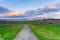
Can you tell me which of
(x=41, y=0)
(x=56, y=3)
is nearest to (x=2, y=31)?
(x=41, y=0)

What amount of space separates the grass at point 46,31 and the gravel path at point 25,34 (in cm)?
6

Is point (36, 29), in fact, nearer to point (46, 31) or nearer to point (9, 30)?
point (46, 31)

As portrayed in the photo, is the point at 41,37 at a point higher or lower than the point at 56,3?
lower

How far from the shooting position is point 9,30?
7.13ft

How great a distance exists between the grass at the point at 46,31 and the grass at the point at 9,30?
0.78ft

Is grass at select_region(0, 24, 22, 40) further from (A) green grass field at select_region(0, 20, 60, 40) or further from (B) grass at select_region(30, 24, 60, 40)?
(B) grass at select_region(30, 24, 60, 40)

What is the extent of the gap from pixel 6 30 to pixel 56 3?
0.90 m

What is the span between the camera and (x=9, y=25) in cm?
218

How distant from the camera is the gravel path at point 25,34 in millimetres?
2156

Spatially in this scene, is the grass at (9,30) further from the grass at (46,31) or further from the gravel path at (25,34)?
the grass at (46,31)

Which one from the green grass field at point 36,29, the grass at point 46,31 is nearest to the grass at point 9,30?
the green grass field at point 36,29

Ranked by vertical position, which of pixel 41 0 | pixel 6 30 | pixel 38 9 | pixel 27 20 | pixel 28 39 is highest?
pixel 41 0

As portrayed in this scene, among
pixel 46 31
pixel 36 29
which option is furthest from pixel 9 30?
pixel 46 31

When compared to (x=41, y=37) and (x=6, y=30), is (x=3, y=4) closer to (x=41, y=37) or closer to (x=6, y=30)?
(x=6, y=30)
